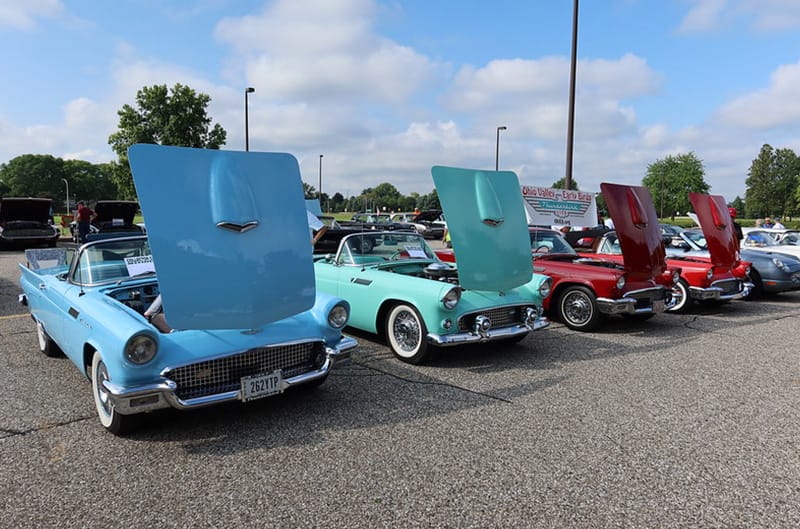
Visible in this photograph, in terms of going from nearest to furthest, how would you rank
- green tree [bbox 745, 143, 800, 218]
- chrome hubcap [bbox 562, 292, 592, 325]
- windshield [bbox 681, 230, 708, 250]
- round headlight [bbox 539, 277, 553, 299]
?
round headlight [bbox 539, 277, 553, 299] → chrome hubcap [bbox 562, 292, 592, 325] → windshield [bbox 681, 230, 708, 250] → green tree [bbox 745, 143, 800, 218]

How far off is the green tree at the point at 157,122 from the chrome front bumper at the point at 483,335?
3709cm

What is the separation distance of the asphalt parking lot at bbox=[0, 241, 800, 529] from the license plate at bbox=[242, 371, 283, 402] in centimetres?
27

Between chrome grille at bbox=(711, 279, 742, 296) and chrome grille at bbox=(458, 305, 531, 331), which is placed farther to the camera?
chrome grille at bbox=(711, 279, 742, 296)

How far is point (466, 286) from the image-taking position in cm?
554

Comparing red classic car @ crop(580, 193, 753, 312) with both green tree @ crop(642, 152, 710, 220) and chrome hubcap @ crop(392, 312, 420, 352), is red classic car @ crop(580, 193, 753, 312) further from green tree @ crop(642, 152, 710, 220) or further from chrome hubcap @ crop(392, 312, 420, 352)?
green tree @ crop(642, 152, 710, 220)

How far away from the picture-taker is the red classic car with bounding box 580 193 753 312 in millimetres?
8586

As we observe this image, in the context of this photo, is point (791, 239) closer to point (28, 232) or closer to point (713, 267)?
point (713, 267)

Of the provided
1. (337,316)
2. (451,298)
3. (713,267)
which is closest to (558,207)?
(713,267)

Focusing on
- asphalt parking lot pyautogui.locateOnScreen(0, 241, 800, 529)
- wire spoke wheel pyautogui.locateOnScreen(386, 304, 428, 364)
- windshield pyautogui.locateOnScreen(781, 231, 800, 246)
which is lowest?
asphalt parking lot pyautogui.locateOnScreen(0, 241, 800, 529)

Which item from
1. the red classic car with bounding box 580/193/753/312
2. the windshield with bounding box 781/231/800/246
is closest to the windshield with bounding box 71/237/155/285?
the red classic car with bounding box 580/193/753/312

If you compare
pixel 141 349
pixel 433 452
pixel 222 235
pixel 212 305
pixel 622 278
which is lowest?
pixel 433 452

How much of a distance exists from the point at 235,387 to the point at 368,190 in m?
123

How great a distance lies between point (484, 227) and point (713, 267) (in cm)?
521

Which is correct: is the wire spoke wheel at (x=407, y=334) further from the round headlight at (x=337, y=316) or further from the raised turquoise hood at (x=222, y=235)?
the raised turquoise hood at (x=222, y=235)
